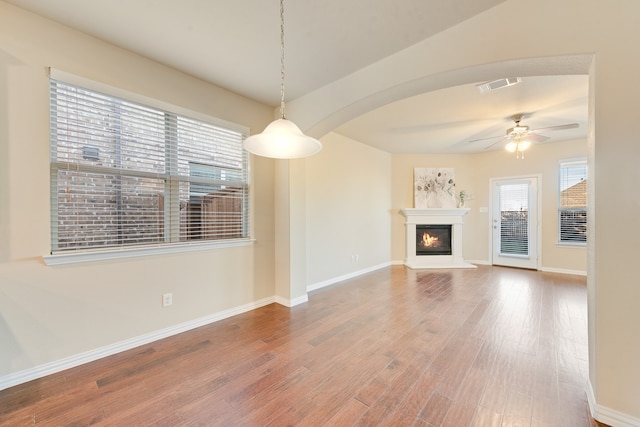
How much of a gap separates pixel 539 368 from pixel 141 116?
164 inches

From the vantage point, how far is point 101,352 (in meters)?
2.21

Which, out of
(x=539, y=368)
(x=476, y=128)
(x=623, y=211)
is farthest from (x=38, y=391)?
(x=476, y=128)

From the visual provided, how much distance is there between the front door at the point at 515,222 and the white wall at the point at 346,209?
2563 millimetres

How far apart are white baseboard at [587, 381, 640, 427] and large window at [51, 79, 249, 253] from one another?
3.37m

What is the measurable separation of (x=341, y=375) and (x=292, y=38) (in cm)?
281

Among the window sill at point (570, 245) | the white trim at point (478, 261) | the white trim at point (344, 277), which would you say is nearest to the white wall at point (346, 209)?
the white trim at point (344, 277)

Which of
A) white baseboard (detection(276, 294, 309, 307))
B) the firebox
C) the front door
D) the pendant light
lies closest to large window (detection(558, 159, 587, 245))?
the front door

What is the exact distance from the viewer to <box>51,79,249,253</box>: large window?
2045mm

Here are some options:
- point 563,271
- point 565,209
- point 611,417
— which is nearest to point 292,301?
point 611,417

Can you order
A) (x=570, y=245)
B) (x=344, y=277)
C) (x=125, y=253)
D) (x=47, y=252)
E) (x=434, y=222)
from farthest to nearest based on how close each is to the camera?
1. (x=434, y=222)
2. (x=570, y=245)
3. (x=344, y=277)
4. (x=125, y=253)
5. (x=47, y=252)

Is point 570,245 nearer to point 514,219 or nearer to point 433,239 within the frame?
point 514,219

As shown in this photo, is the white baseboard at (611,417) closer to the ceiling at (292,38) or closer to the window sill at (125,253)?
the ceiling at (292,38)

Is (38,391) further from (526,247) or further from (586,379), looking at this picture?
(526,247)

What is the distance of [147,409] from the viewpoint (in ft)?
5.38
